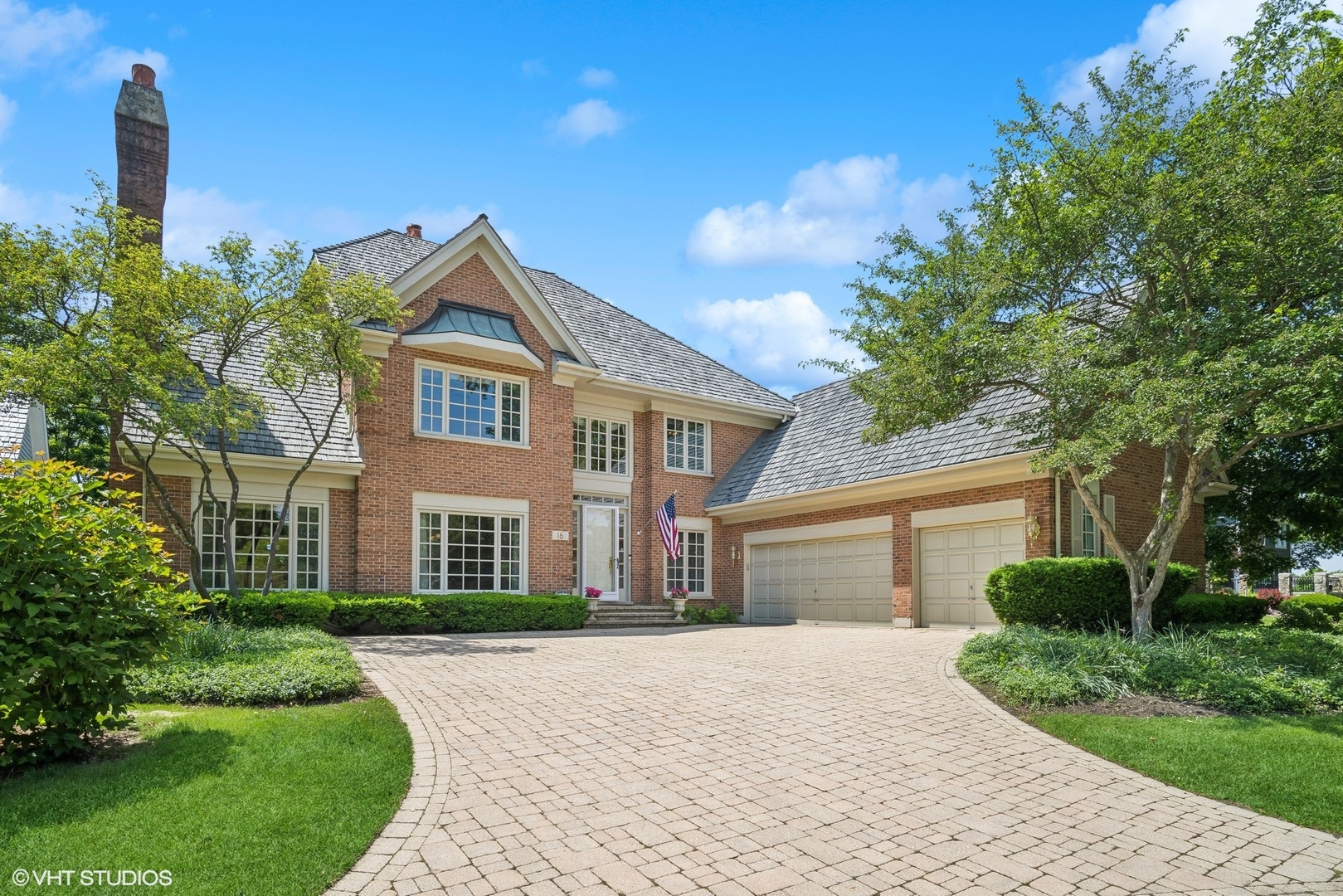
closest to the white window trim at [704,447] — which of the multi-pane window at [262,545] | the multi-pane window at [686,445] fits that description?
the multi-pane window at [686,445]

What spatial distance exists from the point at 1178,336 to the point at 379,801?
439 inches

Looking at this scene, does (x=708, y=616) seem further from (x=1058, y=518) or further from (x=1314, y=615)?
(x=1314, y=615)

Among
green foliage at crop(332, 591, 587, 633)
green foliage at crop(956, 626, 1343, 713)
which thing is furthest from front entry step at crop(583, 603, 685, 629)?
green foliage at crop(956, 626, 1343, 713)

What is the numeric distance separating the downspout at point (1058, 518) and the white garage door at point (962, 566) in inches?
24.9

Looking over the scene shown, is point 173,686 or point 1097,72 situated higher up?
point 1097,72

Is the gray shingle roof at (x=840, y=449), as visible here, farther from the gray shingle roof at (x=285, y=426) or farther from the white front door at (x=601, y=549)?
the gray shingle roof at (x=285, y=426)

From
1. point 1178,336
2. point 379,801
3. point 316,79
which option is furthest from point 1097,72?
point 379,801

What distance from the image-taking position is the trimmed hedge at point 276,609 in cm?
1411

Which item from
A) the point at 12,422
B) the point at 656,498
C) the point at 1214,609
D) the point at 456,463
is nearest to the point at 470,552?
the point at 456,463

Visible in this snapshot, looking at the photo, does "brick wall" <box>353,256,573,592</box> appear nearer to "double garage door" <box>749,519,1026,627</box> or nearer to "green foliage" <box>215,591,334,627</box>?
"green foliage" <box>215,591,334,627</box>

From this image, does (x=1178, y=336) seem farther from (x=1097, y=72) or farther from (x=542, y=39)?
(x=542, y=39)

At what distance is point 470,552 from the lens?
18.3m

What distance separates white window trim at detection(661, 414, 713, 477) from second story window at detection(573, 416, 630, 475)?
1.02 metres

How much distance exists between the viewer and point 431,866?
186 inches
